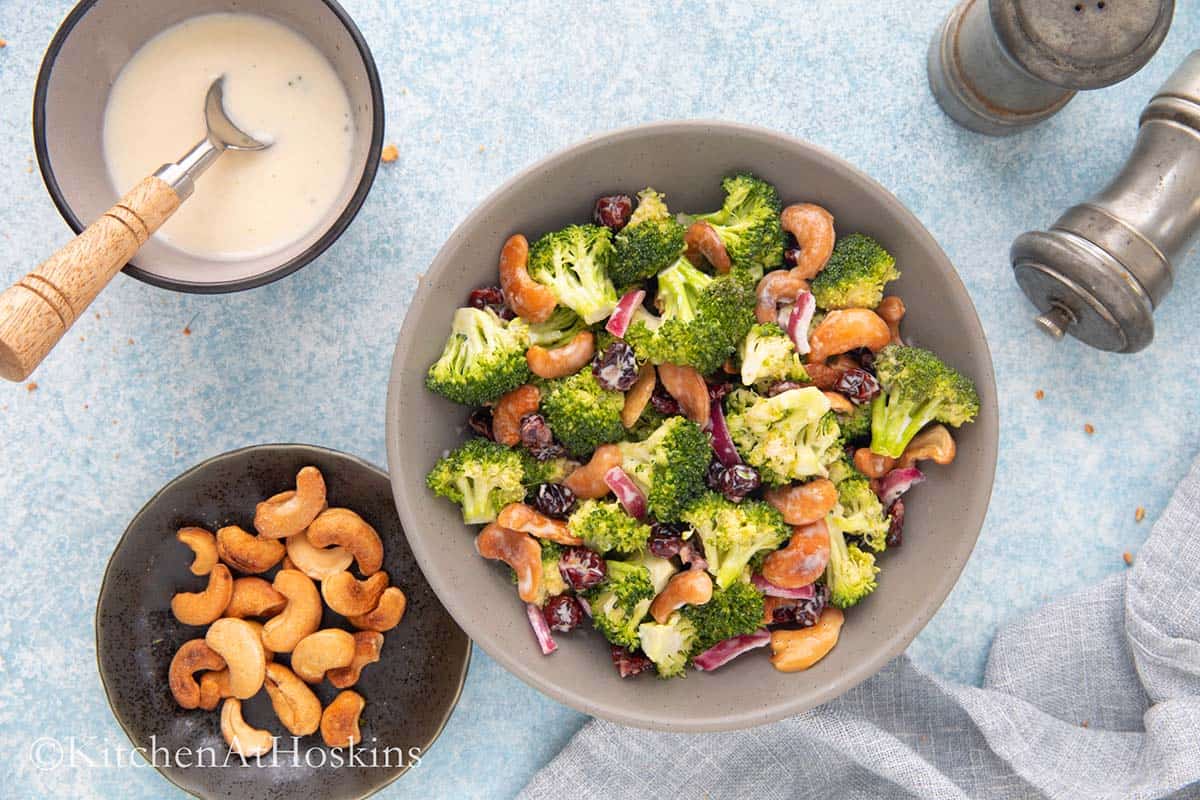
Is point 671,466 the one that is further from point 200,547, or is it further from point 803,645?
point 200,547

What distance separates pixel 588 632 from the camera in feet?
6.43

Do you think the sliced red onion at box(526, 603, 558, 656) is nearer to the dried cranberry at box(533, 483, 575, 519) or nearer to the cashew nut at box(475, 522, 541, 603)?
the cashew nut at box(475, 522, 541, 603)

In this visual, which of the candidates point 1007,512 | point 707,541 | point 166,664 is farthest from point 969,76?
point 166,664

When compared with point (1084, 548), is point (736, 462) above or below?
above

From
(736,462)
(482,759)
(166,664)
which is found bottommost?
(482,759)

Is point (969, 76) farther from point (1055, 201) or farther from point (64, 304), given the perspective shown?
point (64, 304)

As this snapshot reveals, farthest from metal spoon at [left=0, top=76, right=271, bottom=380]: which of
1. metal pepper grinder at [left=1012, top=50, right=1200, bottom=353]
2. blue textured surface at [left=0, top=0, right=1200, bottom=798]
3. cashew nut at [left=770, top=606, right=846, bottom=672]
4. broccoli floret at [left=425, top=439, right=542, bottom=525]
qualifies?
metal pepper grinder at [left=1012, top=50, right=1200, bottom=353]

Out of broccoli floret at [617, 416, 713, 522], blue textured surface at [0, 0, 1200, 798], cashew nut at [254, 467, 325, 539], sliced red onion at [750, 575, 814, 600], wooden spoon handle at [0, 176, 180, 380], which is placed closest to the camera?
wooden spoon handle at [0, 176, 180, 380]

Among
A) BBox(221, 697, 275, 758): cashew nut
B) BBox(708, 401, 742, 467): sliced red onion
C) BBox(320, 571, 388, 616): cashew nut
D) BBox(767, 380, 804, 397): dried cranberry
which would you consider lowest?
BBox(221, 697, 275, 758): cashew nut

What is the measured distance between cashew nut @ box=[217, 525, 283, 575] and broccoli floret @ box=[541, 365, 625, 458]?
678 mm

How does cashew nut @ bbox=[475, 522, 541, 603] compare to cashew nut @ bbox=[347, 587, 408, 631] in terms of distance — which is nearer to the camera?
cashew nut @ bbox=[475, 522, 541, 603]

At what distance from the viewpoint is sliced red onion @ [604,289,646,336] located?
1816 millimetres

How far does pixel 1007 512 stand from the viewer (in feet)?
7.57

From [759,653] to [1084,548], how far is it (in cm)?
91
